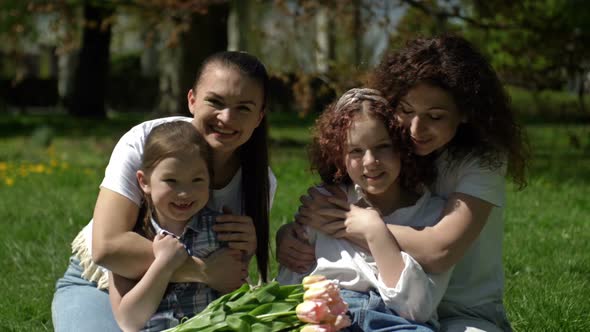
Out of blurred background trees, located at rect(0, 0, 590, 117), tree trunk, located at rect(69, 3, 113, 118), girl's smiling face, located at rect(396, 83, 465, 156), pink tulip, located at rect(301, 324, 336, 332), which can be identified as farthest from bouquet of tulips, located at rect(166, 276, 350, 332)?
tree trunk, located at rect(69, 3, 113, 118)

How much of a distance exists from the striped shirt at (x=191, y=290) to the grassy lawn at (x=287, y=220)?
1122 millimetres

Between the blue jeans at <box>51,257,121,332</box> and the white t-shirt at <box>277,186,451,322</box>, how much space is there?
0.67 meters

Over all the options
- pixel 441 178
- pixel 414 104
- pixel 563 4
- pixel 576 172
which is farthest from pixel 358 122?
pixel 563 4

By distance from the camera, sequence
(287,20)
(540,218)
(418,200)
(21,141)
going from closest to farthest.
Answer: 1. (418,200)
2. (540,218)
3. (287,20)
4. (21,141)

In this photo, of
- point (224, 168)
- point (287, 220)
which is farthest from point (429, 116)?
point (287, 220)

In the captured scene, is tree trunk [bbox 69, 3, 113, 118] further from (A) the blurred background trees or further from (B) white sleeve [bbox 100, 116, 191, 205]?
(B) white sleeve [bbox 100, 116, 191, 205]

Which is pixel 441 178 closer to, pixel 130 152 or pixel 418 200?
pixel 418 200

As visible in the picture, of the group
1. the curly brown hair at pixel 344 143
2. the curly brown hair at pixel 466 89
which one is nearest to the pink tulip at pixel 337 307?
the curly brown hair at pixel 344 143

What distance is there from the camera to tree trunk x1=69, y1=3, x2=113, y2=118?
19.6 meters

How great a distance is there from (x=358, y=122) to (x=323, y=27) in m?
7.59

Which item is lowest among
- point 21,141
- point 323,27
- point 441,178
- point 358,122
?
point 21,141

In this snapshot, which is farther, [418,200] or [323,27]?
[323,27]

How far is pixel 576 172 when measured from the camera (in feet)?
28.8

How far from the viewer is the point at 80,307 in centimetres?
310
